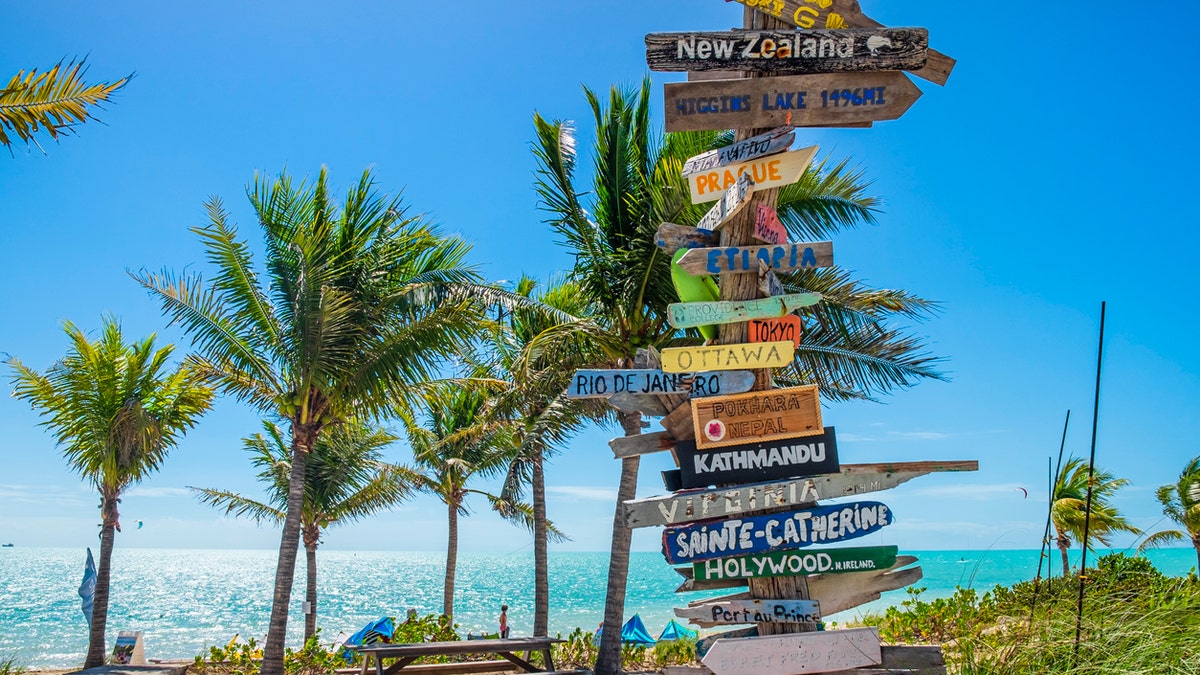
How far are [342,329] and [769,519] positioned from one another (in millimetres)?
8195

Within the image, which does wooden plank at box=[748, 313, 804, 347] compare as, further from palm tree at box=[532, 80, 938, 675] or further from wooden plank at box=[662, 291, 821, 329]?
palm tree at box=[532, 80, 938, 675]

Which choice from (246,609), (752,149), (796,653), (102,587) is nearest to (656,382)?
(752,149)

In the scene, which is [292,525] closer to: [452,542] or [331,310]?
[331,310]

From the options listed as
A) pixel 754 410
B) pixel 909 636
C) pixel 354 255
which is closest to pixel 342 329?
pixel 354 255

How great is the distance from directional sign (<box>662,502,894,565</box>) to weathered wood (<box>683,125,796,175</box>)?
2.40 m

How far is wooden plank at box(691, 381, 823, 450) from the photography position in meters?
5.39

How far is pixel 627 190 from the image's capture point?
11352mm

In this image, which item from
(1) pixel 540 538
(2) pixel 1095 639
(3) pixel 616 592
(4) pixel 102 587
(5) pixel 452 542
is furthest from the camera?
(5) pixel 452 542

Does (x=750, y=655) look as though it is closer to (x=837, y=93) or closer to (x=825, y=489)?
(x=825, y=489)

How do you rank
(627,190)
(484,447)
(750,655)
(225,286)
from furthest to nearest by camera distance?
1. (484,447)
2. (225,286)
3. (627,190)
4. (750,655)

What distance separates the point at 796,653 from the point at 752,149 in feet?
10.8

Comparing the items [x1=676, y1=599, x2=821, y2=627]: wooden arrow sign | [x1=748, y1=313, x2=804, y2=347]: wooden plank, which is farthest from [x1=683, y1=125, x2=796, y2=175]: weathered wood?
[x1=676, y1=599, x2=821, y2=627]: wooden arrow sign

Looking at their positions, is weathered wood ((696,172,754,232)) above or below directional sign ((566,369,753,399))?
above

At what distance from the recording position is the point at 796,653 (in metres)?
5.07
